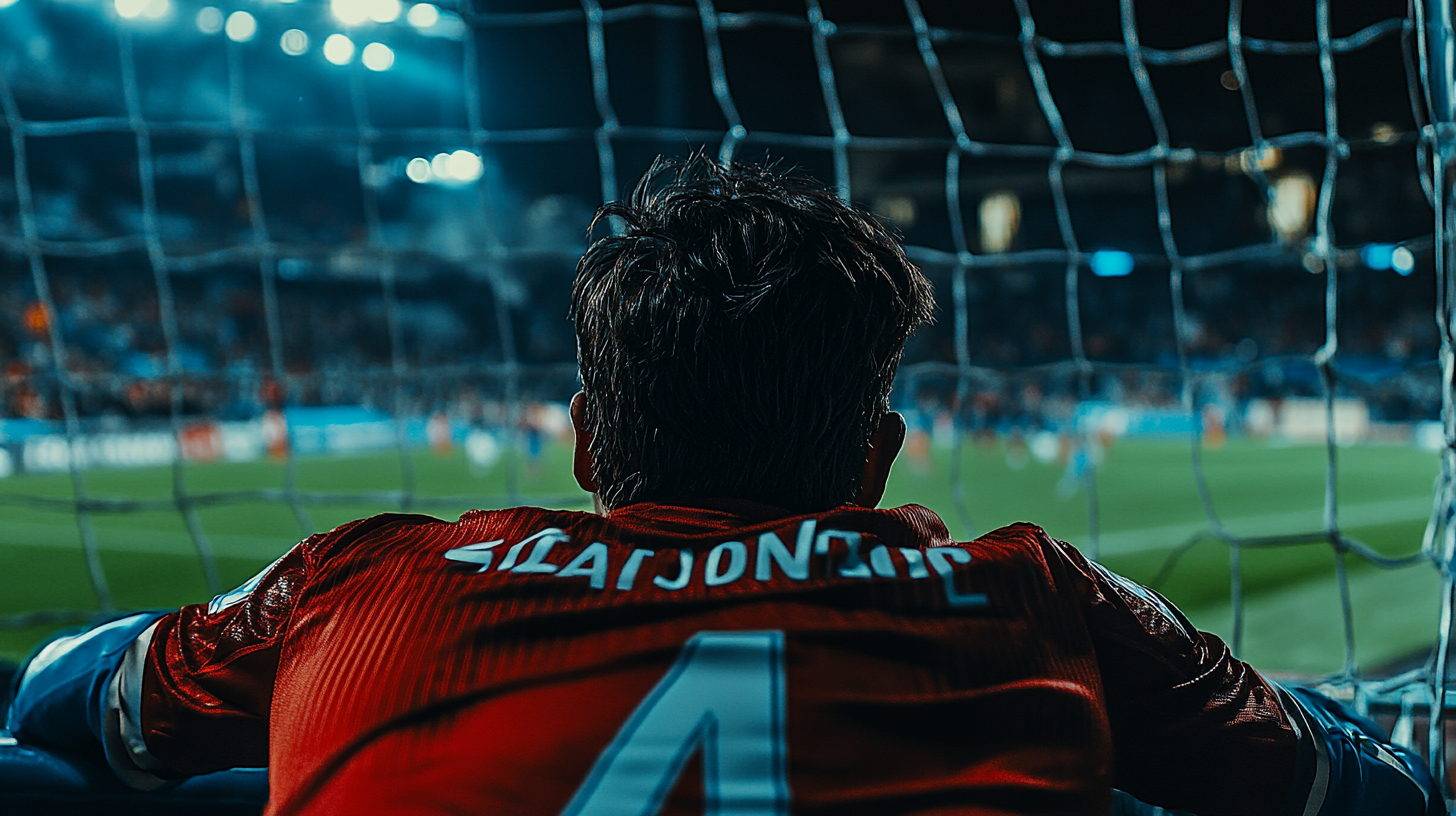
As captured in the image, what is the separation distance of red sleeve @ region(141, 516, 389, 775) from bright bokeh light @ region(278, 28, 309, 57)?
47.5 ft

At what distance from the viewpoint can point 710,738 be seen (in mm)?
728

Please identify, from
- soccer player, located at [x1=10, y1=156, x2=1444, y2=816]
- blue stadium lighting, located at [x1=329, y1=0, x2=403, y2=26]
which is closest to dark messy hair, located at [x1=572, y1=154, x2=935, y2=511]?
soccer player, located at [x1=10, y1=156, x2=1444, y2=816]

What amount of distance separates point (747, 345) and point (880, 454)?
24cm

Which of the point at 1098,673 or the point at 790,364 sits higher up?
the point at 790,364

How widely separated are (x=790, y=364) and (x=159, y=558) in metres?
6.00

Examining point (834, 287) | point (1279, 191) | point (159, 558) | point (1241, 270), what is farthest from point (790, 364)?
point (1241, 270)

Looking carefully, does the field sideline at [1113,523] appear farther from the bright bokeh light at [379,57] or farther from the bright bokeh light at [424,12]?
the bright bokeh light at [379,57]

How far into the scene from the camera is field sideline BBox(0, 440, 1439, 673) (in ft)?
14.1

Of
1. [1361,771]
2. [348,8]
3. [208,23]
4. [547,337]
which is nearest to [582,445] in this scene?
[1361,771]

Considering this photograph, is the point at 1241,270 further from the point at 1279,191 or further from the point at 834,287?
the point at 834,287

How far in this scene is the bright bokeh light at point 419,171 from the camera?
18209mm

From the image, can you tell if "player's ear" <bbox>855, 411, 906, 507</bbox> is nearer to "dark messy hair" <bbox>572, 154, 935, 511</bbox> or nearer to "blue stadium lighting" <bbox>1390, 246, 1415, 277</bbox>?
"dark messy hair" <bbox>572, 154, 935, 511</bbox>

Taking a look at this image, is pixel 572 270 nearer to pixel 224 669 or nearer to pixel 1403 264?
pixel 1403 264

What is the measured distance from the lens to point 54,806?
1.12 metres
